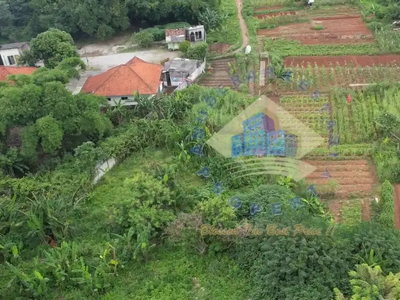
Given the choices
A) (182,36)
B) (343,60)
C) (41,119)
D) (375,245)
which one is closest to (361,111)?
(343,60)

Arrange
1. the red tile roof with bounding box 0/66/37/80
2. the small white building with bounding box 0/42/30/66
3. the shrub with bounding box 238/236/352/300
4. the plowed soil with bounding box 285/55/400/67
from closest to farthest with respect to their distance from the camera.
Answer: the shrub with bounding box 238/236/352/300 < the red tile roof with bounding box 0/66/37/80 < the plowed soil with bounding box 285/55/400/67 < the small white building with bounding box 0/42/30/66

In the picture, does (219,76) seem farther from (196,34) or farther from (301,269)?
(301,269)

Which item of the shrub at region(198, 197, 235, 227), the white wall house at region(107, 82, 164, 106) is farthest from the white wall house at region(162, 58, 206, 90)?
the shrub at region(198, 197, 235, 227)

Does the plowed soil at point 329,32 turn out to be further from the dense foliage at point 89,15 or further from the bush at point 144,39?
the bush at point 144,39

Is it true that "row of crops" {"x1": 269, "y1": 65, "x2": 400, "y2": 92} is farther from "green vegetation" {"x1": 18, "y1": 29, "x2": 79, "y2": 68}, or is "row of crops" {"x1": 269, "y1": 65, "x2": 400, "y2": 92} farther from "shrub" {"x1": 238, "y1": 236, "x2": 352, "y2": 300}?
"shrub" {"x1": 238, "y1": 236, "x2": 352, "y2": 300}

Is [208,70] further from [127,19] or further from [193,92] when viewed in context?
[127,19]

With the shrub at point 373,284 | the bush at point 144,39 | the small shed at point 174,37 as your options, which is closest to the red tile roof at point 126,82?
the small shed at point 174,37

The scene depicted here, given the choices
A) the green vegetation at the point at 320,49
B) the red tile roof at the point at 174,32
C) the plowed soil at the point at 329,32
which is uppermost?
the red tile roof at the point at 174,32
